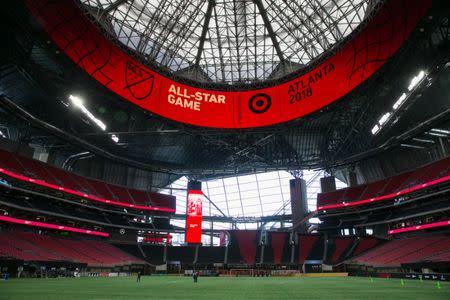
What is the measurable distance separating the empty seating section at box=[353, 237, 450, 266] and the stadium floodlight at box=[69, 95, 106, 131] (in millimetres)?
43991

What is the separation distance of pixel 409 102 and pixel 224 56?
81.9 ft

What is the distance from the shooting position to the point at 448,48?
28.7 m

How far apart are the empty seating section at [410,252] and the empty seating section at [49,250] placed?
3863cm

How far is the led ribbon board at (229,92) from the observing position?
29.1 meters

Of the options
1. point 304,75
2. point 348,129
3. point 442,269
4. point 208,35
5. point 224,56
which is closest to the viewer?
point 442,269

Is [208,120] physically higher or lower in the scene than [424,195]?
higher

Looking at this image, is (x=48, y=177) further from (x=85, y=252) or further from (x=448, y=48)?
(x=448, y=48)

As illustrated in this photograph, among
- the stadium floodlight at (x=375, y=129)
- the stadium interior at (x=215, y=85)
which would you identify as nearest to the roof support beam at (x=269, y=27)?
the stadium interior at (x=215, y=85)

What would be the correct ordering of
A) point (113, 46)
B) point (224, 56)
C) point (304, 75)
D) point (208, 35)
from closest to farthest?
point (113, 46)
point (304, 75)
point (208, 35)
point (224, 56)

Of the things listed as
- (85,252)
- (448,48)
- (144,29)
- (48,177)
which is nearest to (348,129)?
(448,48)

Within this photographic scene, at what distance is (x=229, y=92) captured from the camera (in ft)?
142

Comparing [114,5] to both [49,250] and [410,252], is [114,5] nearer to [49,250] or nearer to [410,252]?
[49,250]

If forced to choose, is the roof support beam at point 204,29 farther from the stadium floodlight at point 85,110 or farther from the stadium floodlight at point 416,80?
the stadium floodlight at point 416,80

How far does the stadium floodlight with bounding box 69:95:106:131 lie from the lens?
41500 mm
